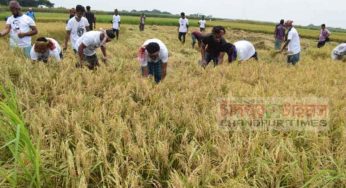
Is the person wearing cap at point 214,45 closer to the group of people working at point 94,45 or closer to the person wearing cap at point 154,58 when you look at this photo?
the group of people working at point 94,45

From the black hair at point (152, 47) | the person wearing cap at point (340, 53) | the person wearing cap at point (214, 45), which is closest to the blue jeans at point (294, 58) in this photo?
the person wearing cap at point (340, 53)

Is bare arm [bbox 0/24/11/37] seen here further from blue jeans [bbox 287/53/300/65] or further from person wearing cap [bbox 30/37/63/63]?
blue jeans [bbox 287/53/300/65]

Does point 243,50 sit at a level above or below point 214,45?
below

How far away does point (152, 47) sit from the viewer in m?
5.96

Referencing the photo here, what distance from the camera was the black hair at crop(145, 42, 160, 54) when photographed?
5.96 metres

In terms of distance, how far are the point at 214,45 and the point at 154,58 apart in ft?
6.18

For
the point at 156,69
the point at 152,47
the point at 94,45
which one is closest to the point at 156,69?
the point at 156,69

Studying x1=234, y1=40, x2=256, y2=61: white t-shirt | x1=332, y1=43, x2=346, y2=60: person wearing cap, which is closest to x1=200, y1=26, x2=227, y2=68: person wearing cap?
x1=234, y1=40, x2=256, y2=61: white t-shirt

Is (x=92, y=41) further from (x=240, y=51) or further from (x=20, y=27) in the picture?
(x=240, y=51)

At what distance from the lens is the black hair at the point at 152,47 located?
596cm

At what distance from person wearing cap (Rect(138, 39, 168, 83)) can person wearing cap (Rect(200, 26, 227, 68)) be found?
144cm

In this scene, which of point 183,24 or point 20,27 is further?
point 183,24

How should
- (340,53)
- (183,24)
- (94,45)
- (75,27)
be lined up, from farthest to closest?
(183,24)
(340,53)
(75,27)
(94,45)

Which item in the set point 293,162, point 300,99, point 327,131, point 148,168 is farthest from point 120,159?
point 300,99
